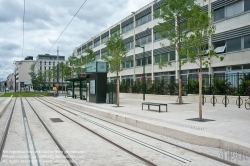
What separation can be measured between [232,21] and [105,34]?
136 feet

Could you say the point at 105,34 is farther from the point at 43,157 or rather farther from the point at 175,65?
the point at 43,157

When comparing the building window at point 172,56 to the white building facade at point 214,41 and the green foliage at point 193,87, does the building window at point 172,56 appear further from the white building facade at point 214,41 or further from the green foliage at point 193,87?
the green foliage at point 193,87

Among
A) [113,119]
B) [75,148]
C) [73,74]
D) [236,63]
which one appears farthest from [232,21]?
[73,74]

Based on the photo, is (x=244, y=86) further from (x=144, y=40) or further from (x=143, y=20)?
(x=143, y=20)

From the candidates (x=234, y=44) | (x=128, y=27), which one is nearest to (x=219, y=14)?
(x=234, y=44)

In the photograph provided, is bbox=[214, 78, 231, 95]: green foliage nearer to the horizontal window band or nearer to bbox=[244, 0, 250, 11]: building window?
bbox=[244, 0, 250, 11]: building window

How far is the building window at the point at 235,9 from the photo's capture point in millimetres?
27081

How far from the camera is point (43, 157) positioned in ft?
20.4

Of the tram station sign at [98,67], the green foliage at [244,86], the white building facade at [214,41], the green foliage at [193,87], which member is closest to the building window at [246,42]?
the white building facade at [214,41]

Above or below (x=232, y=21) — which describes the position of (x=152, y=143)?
below

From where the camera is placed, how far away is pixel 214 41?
99.0ft

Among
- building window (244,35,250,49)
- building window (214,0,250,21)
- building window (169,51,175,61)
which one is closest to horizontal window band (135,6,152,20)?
building window (169,51,175,61)

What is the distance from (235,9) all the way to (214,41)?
167 inches

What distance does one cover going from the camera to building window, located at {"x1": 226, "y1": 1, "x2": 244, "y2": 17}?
27.1 meters
